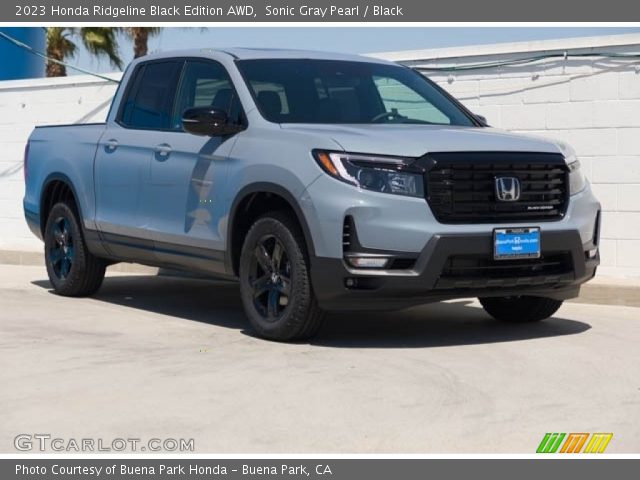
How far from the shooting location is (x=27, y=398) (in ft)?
21.7

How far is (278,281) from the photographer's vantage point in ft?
27.6

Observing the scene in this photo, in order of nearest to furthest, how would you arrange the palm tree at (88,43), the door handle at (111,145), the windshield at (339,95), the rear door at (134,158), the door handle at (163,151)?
1. the windshield at (339,95)
2. the door handle at (163,151)
3. the rear door at (134,158)
4. the door handle at (111,145)
5. the palm tree at (88,43)

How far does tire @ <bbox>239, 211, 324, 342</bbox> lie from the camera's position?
26.6ft

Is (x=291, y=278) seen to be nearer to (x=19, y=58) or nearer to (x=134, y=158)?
(x=134, y=158)

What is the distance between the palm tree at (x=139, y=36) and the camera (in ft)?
111

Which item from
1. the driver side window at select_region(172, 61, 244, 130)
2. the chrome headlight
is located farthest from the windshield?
the chrome headlight

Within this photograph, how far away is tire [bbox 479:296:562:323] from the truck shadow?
80 mm

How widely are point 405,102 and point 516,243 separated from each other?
193 cm

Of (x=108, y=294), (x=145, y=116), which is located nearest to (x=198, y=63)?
(x=145, y=116)

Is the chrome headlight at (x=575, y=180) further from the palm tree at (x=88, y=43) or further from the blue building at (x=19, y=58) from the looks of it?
the palm tree at (x=88, y=43)

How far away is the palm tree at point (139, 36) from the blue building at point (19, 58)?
1319 centimetres

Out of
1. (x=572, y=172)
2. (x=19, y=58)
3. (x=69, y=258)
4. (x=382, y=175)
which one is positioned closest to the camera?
(x=382, y=175)

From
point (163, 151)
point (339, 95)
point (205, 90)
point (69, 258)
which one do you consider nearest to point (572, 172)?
point (339, 95)

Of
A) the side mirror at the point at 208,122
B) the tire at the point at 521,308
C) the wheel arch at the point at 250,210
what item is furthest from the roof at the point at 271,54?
the tire at the point at 521,308
